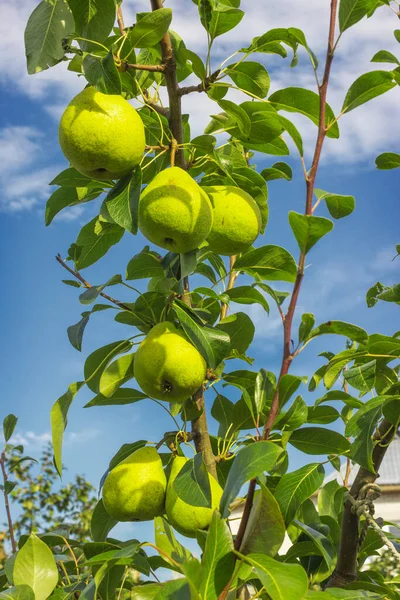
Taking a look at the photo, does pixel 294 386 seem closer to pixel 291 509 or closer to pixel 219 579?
pixel 291 509

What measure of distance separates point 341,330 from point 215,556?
2.19 feet

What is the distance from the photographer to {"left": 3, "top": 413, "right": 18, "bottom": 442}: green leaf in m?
2.53

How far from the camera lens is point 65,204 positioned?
189 cm

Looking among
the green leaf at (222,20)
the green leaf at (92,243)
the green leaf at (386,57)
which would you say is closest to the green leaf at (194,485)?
the green leaf at (92,243)

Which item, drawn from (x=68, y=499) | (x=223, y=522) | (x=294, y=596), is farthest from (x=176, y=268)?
(x=68, y=499)

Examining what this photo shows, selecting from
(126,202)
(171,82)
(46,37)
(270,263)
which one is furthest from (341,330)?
(46,37)

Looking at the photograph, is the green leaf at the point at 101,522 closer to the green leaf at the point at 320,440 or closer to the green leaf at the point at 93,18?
the green leaf at the point at 320,440

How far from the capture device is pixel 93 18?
4.85 ft

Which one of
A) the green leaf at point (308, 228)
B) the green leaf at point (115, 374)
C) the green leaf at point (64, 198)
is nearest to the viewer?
the green leaf at point (308, 228)

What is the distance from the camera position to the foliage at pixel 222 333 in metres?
1.32

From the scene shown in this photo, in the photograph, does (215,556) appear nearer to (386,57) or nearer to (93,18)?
(93,18)

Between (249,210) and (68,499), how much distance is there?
5374 mm

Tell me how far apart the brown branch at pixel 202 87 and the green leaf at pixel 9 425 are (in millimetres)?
1450

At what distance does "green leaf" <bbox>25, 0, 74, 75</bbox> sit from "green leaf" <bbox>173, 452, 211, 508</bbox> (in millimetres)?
868
